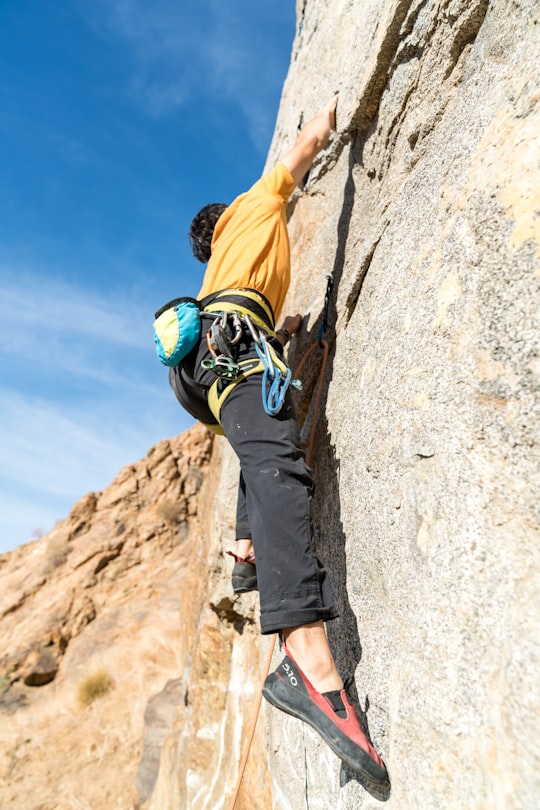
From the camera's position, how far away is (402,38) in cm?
326

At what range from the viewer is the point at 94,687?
929 centimetres

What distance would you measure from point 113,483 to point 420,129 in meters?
12.4

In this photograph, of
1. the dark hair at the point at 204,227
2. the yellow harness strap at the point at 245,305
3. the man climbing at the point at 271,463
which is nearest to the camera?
the man climbing at the point at 271,463

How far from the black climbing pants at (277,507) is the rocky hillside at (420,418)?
1.00 feet

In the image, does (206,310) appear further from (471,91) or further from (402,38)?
(402,38)

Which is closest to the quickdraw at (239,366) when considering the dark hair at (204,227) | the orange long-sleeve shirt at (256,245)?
the orange long-sleeve shirt at (256,245)

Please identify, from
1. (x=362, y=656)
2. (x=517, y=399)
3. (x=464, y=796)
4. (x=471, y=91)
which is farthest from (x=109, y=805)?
(x=471, y=91)

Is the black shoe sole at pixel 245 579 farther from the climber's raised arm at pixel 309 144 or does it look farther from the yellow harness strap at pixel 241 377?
the climber's raised arm at pixel 309 144

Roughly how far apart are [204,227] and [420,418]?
2.55 metres

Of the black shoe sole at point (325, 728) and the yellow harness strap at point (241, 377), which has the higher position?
the yellow harness strap at point (241, 377)

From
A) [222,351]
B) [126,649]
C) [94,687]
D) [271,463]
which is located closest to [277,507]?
[271,463]

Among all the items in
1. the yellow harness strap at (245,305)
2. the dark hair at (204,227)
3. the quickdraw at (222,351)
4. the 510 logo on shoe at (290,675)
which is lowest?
the 510 logo on shoe at (290,675)

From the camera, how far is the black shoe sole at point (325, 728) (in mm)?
1867

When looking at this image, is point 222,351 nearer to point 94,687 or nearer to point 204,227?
point 204,227
